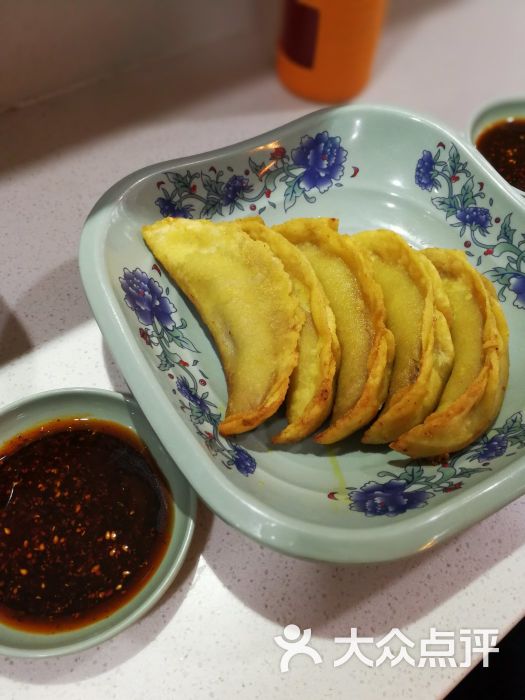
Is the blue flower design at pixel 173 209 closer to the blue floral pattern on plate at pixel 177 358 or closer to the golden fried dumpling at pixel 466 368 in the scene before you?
the blue floral pattern on plate at pixel 177 358

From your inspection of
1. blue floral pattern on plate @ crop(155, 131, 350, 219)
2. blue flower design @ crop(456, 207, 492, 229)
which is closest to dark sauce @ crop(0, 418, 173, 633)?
blue floral pattern on plate @ crop(155, 131, 350, 219)

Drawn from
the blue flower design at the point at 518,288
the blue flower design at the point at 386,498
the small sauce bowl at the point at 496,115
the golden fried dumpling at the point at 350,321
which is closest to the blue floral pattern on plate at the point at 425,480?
the blue flower design at the point at 386,498

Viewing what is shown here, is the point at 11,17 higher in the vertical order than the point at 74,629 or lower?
higher

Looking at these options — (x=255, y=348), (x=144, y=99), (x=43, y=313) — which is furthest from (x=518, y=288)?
(x=144, y=99)

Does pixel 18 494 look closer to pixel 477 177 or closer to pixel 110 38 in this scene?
pixel 477 177

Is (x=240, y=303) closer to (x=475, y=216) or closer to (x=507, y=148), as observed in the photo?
(x=475, y=216)

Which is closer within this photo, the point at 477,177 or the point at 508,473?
the point at 508,473

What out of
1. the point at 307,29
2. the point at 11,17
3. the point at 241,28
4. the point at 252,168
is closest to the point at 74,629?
the point at 252,168

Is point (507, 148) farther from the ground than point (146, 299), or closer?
farther from the ground
